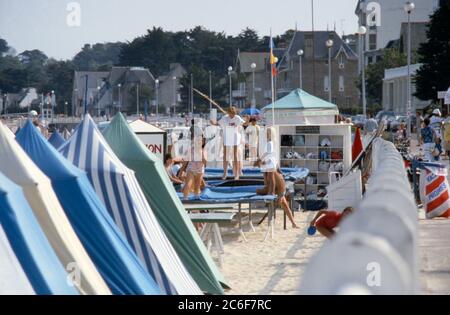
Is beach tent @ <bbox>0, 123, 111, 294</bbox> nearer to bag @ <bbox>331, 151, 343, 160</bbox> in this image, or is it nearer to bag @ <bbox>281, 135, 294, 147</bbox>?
bag @ <bbox>331, 151, 343, 160</bbox>

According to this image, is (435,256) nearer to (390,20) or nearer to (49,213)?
(49,213)

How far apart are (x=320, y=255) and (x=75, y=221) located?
512 cm

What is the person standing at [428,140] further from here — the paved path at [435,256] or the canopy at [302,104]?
the paved path at [435,256]

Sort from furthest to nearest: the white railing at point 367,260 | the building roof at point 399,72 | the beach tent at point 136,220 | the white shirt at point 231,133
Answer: the building roof at point 399,72 < the white shirt at point 231,133 < the beach tent at point 136,220 < the white railing at point 367,260

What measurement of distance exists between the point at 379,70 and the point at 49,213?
81.2m

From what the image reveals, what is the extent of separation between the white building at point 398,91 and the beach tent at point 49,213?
61.0 meters

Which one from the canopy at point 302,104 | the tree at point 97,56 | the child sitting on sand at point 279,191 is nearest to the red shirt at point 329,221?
the child sitting on sand at point 279,191

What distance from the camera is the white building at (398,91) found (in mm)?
71119

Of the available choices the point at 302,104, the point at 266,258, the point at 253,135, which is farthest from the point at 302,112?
the point at 266,258

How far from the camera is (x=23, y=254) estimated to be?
701 centimetres

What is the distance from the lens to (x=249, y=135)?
81.5 feet

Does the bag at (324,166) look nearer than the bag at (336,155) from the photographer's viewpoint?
No
